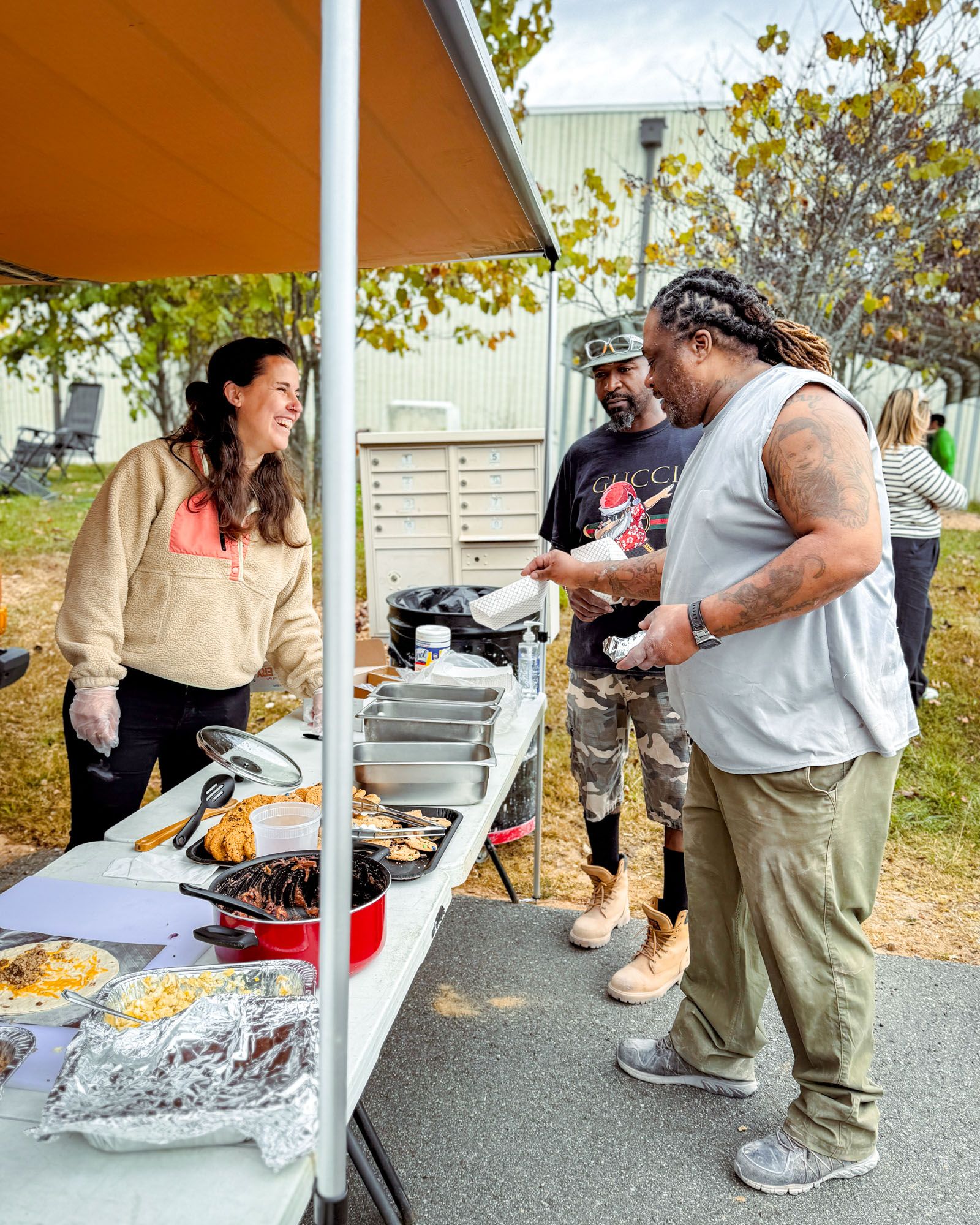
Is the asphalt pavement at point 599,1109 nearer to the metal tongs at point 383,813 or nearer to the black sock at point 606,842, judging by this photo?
the black sock at point 606,842

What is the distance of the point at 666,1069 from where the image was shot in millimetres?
2484

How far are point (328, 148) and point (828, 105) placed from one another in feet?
17.8

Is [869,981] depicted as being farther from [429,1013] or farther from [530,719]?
[429,1013]

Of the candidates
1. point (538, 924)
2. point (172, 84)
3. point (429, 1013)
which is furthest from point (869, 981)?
point (172, 84)

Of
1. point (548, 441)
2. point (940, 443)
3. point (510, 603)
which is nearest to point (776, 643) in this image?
point (510, 603)

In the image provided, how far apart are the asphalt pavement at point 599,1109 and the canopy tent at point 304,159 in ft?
4.38

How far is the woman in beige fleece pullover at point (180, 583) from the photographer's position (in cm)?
221

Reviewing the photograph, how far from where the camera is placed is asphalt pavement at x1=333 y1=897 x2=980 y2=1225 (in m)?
2.09

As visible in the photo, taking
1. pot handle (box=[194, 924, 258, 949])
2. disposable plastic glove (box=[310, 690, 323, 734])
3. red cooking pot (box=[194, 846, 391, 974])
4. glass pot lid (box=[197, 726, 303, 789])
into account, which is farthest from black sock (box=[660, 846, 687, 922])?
pot handle (box=[194, 924, 258, 949])

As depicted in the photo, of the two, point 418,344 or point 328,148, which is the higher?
point 418,344

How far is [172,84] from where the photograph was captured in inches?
70.5

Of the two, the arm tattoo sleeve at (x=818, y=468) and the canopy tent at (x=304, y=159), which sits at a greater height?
the canopy tent at (x=304, y=159)

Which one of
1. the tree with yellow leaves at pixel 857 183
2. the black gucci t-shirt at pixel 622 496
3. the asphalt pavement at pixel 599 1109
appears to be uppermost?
the tree with yellow leaves at pixel 857 183

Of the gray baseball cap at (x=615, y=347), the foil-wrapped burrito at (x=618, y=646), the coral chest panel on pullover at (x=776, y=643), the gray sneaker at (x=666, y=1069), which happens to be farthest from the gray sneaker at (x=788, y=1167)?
the gray baseball cap at (x=615, y=347)
